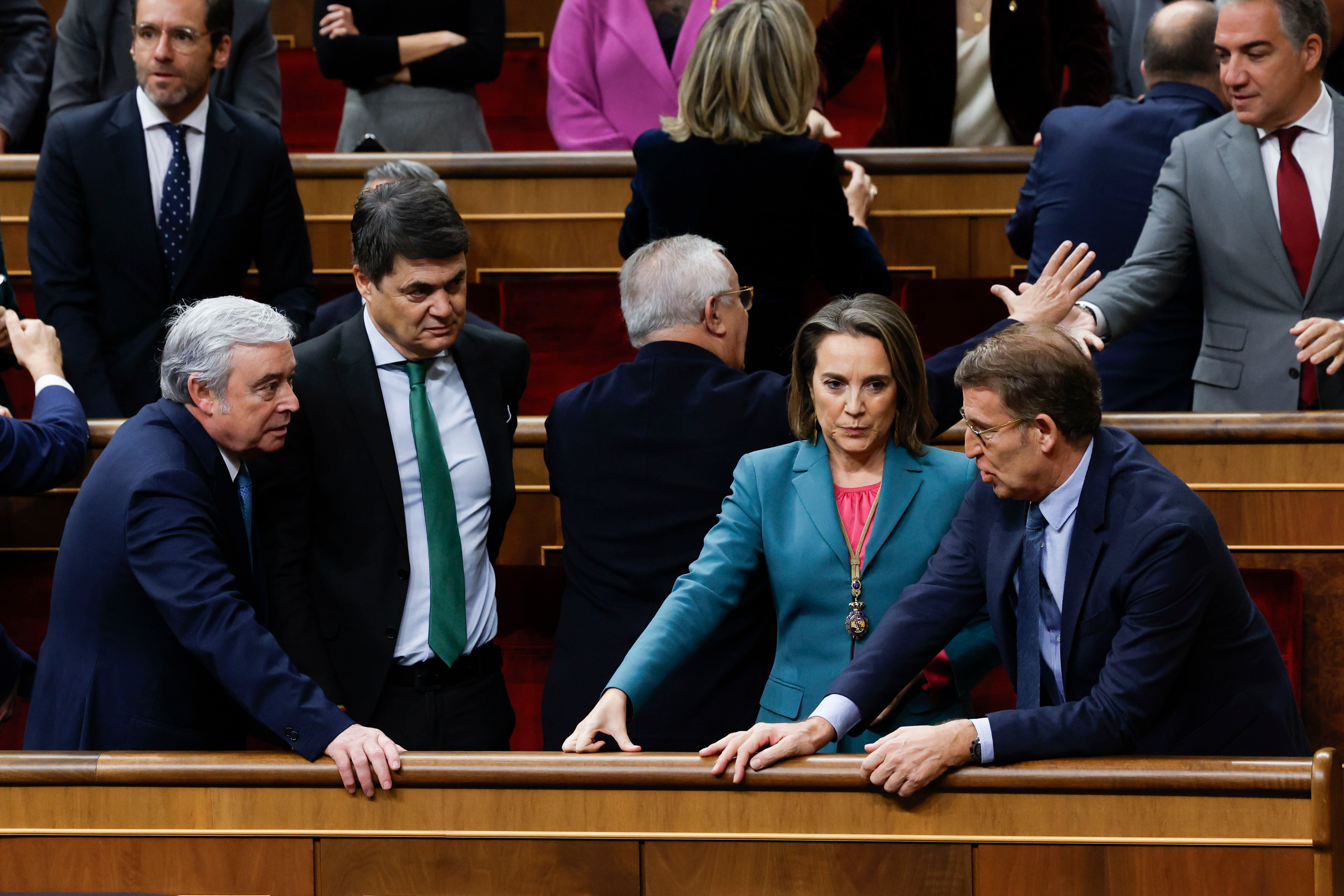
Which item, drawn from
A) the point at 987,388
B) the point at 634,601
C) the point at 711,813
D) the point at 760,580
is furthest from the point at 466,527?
the point at 987,388

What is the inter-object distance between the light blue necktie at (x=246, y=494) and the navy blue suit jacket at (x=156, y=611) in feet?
0.12

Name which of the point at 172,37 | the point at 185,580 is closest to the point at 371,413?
the point at 185,580

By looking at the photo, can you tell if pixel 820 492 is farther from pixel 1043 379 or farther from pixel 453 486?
pixel 453 486

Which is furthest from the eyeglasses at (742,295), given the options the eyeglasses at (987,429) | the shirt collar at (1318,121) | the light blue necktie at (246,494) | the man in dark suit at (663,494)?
the shirt collar at (1318,121)

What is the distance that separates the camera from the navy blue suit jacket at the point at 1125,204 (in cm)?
313

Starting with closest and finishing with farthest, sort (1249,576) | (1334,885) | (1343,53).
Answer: (1334,885)
(1249,576)
(1343,53)

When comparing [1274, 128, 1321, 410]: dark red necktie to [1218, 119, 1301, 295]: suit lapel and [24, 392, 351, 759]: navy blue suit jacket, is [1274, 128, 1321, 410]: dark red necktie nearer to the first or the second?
[1218, 119, 1301, 295]: suit lapel

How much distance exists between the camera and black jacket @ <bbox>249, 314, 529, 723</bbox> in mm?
2205

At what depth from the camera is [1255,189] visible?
2828mm

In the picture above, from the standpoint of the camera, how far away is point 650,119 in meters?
3.92

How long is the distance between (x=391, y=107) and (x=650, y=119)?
0.74m

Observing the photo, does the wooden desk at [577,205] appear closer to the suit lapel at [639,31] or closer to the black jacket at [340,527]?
the suit lapel at [639,31]

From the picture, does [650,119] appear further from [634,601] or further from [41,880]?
[41,880]

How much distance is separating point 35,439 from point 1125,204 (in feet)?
7.26
